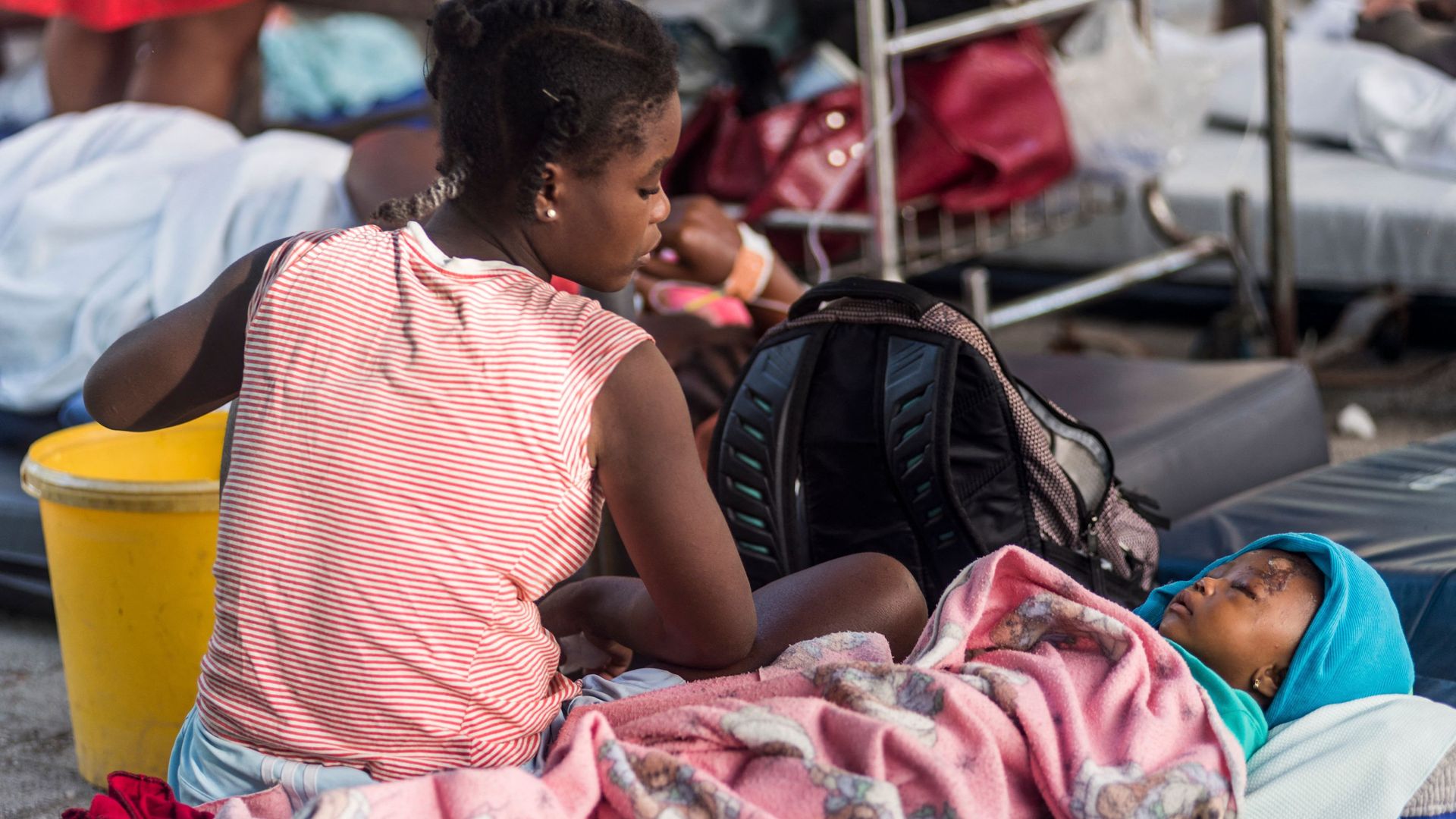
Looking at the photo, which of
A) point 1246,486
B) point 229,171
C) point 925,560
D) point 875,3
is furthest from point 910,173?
point 925,560

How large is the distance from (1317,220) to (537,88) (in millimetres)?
3046

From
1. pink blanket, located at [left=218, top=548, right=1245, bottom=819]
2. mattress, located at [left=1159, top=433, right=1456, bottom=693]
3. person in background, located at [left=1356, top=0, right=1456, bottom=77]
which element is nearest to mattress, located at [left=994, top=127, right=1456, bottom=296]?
person in background, located at [left=1356, top=0, right=1456, bottom=77]

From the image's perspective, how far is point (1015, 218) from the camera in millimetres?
3471

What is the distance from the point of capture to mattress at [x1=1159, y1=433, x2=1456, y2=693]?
5.85ft

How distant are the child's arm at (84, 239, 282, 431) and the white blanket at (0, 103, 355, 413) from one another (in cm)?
127

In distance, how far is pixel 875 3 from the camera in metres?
2.81

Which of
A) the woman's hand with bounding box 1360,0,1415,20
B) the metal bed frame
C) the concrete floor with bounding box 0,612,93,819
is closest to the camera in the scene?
the concrete floor with bounding box 0,612,93,819

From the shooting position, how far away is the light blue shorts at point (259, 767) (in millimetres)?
1235

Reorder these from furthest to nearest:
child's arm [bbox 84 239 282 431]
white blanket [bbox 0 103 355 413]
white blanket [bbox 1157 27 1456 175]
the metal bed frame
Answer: white blanket [bbox 1157 27 1456 175] < the metal bed frame < white blanket [bbox 0 103 355 413] < child's arm [bbox 84 239 282 431]

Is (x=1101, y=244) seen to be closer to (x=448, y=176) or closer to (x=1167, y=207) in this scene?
(x=1167, y=207)

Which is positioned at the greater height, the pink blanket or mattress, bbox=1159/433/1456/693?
the pink blanket

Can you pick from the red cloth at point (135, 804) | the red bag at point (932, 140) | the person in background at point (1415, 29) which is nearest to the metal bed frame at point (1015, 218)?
the red bag at point (932, 140)

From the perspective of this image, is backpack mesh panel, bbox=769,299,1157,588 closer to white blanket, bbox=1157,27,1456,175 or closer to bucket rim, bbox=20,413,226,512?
bucket rim, bbox=20,413,226,512

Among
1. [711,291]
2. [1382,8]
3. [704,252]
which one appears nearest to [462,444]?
[704,252]
